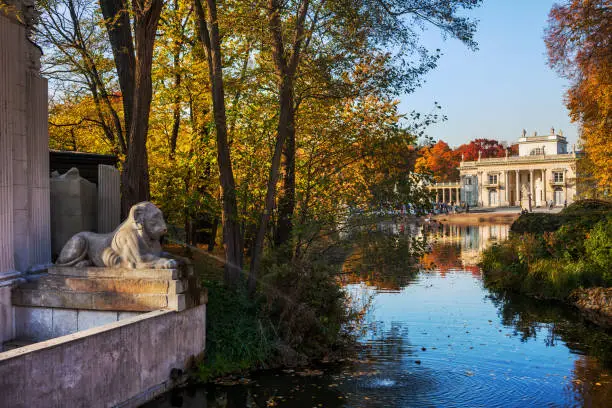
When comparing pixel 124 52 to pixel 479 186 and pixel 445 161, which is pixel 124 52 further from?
pixel 445 161

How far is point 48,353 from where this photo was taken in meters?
6.32

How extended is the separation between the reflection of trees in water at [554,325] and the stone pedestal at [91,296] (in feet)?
24.4

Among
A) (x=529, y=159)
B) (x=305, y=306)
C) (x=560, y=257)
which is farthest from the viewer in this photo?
(x=529, y=159)

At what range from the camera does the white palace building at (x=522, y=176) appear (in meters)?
108

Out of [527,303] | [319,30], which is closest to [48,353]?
[319,30]

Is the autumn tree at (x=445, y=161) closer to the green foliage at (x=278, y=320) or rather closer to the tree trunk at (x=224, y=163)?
the tree trunk at (x=224, y=163)

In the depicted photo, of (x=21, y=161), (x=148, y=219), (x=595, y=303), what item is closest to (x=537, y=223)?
(x=595, y=303)

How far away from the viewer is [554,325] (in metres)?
14.4

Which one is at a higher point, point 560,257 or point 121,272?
point 121,272

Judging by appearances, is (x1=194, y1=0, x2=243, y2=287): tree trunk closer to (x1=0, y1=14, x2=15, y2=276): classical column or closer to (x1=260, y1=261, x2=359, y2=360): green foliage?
(x1=260, y1=261, x2=359, y2=360): green foliage

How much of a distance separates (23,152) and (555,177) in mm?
110771

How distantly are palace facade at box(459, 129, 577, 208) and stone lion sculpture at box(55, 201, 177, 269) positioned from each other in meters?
104

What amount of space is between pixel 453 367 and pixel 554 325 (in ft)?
16.7

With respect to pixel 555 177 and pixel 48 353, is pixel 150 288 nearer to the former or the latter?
pixel 48 353
